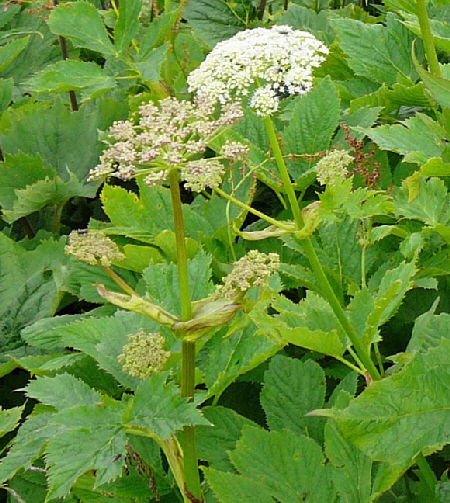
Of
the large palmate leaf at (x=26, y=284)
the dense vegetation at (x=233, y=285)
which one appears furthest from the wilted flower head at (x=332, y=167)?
the large palmate leaf at (x=26, y=284)

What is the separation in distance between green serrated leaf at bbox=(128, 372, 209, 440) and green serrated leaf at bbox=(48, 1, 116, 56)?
101 centimetres

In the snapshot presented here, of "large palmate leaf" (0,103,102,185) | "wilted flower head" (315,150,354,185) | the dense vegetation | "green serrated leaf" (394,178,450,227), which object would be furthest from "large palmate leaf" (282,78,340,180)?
"large palmate leaf" (0,103,102,185)

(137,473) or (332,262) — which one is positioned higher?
(332,262)

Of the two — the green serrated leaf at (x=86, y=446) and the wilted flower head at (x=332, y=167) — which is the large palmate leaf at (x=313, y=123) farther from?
the green serrated leaf at (x=86, y=446)

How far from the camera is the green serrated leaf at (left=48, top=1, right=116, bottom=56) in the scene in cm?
156

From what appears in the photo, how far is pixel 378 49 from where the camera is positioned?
1506 mm

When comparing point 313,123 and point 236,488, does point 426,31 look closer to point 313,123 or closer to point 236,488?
point 313,123

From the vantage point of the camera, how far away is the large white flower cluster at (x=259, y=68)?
812 millimetres

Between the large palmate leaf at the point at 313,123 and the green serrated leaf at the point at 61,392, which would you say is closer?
the green serrated leaf at the point at 61,392

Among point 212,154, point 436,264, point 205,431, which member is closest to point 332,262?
point 436,264

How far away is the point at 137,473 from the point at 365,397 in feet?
1.35

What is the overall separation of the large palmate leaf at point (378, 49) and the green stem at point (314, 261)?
74 cm

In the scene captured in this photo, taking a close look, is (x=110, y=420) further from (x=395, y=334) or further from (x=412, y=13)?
(x=412, y=13)

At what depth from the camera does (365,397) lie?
2.43ft
